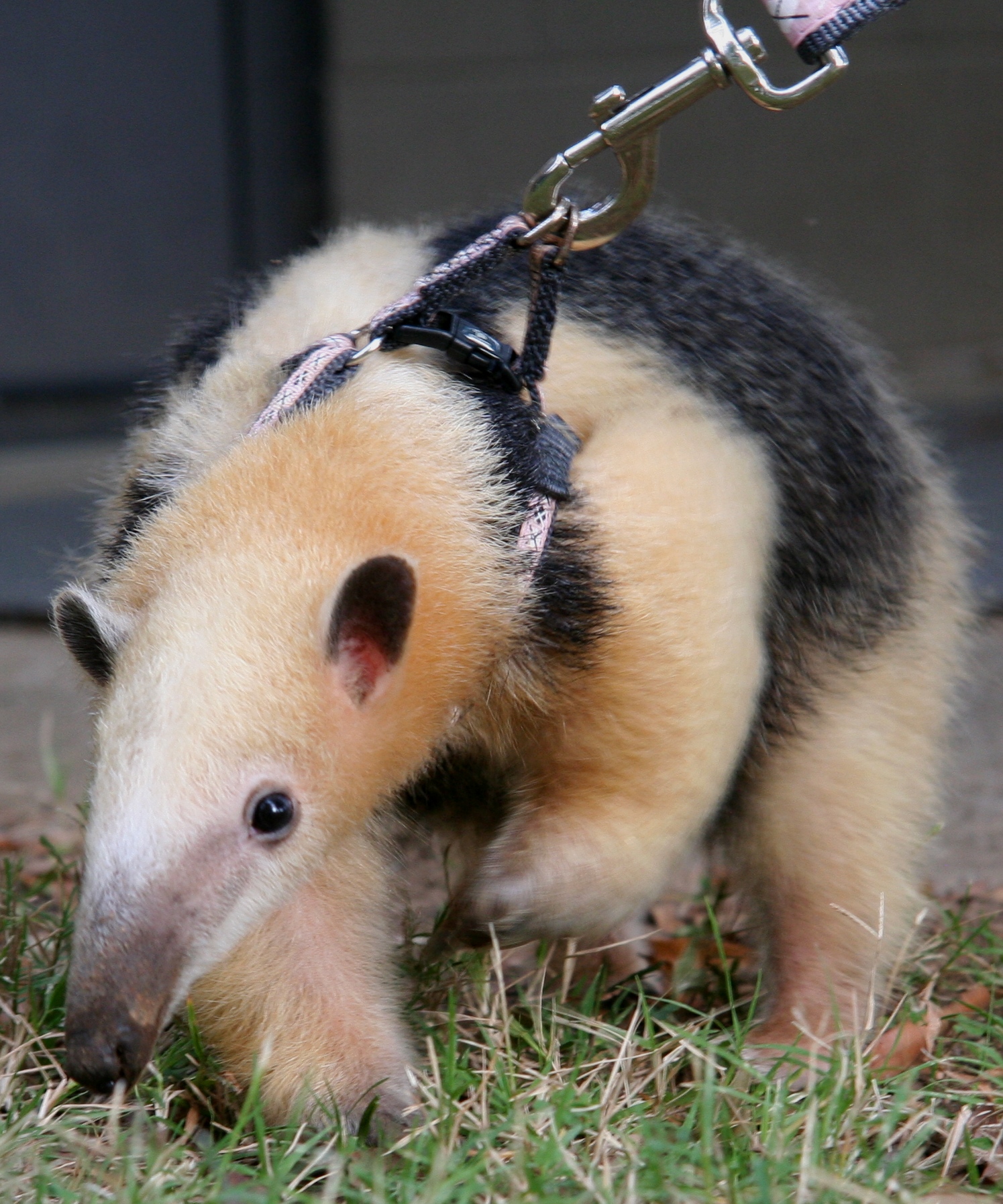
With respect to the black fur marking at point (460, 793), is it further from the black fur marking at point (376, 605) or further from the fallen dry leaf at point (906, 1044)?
the fallen dry leaf at point (906, 1044)

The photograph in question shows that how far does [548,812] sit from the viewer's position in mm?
2754

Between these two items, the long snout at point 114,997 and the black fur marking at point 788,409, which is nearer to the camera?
the long snout at point 114,997

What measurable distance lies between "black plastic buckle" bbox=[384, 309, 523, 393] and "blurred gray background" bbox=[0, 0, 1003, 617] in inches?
175

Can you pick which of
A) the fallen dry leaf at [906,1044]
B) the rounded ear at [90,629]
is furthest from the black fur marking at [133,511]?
the fallen dry leaf at [906,1044]

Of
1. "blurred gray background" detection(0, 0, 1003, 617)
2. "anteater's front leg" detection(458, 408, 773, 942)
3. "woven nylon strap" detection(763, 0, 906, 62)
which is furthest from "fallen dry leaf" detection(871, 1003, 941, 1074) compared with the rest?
"blurred gray background" detection(0, 0, 1003, 617)

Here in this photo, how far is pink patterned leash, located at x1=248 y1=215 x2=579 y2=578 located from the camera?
2.69 meters

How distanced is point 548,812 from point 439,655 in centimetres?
38

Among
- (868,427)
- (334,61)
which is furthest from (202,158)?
(868,427)

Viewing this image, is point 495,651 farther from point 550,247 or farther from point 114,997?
point 114,997

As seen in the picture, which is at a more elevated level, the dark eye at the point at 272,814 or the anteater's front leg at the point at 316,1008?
the dark eye at the point at 272,814

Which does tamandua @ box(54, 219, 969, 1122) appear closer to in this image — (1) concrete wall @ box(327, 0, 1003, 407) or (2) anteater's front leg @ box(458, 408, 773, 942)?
(2) anteater's front leg @ box(458, 408, 773, 942)

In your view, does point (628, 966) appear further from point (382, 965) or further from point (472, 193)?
point (472, 193)

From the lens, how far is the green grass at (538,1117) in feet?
7.68

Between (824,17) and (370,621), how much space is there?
4.53ft
